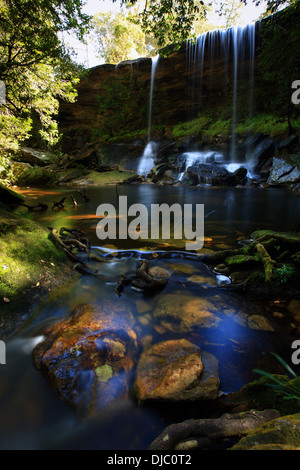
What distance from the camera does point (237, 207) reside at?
29.9 feet

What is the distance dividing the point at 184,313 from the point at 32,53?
7.71 metres

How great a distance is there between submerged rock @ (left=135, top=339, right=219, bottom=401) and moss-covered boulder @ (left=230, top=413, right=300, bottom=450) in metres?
0.81

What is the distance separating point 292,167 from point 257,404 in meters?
15.4

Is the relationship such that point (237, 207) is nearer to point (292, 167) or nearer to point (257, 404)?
point (292, 167)

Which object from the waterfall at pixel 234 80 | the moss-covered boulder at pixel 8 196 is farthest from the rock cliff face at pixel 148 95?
the moss-covered boulder at pixel 8 196

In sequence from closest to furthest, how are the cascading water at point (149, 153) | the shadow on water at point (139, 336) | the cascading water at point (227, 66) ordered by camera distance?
1. the shadow on water at point (139, 336)
2. the cascading water at point (227, 66)
3. the cascading water at point (149, 153)

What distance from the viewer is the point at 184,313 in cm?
279

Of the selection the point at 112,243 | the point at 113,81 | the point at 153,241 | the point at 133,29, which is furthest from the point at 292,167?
the point at 133,29

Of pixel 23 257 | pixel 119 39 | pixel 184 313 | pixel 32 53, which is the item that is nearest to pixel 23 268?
pixel 23 257

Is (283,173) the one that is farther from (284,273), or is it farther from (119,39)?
(119,39)

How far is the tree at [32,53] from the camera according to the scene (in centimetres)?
557

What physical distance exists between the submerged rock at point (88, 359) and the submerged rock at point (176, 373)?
0.15 m

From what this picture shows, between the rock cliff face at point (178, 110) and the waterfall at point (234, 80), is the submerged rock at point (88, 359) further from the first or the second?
the waterfall at point (234, 80)

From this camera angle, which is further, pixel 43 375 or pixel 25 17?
pixel 25 17
